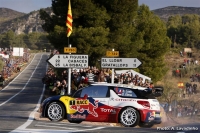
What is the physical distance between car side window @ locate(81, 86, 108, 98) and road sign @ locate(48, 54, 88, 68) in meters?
4.08

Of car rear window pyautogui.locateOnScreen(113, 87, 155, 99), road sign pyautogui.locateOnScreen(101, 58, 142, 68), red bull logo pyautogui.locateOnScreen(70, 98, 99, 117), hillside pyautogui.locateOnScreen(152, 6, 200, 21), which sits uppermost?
hillside pyautogui.locateOnScreen(152, 6, 200, 21)

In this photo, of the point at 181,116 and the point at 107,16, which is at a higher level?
the point at 107,16

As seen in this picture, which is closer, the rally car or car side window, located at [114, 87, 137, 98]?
the rally car

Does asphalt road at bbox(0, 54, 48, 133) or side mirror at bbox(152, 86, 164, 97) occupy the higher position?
side mirror at bbox(152, 86, 164, 97)

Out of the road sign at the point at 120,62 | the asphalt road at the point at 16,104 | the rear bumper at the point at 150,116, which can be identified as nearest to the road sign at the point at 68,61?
the road sign at the point at 120,62

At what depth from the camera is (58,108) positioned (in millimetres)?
17406

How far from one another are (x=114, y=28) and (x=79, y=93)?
19561 mm

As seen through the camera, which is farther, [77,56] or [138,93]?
[77,56]

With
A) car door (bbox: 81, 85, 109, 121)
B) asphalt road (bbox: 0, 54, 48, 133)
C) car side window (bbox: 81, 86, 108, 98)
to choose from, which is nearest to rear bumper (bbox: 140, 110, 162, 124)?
car door (bbox: 81, 85, 109, 121)

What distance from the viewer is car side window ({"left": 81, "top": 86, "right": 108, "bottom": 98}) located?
17.4m

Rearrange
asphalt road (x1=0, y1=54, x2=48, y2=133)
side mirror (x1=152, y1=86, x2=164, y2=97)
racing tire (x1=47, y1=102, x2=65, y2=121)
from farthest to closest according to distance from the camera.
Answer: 1. side mirror (x1=152, y1=86, x2=164, y2=97)
2. racing tire (x1=47, y1=102, x2=65, y2=121)
3. asphalt road (x1=0, y1=54, x2=48, y2=133)

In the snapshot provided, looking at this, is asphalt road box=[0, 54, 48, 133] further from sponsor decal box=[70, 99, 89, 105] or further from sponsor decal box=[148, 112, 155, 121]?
sponsor decal box=[148, 112, 155, 121]

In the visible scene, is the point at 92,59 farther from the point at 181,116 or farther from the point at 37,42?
the point at 37,42

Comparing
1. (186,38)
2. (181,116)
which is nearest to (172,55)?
(186,38)
